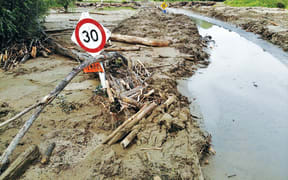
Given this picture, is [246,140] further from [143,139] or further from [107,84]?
[107,84]

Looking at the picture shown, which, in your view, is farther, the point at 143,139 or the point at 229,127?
the point at 229,127

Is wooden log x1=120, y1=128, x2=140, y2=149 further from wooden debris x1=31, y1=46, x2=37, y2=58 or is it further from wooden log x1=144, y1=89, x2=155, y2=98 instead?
wooden debris x1=31, y1=46, x2=37, y2=58

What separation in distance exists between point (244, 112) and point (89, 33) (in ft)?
14.3

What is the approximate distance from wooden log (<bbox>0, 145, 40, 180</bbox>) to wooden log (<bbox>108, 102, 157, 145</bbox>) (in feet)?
3.57

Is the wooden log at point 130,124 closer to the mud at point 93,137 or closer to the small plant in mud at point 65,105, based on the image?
the mud at point 93,137

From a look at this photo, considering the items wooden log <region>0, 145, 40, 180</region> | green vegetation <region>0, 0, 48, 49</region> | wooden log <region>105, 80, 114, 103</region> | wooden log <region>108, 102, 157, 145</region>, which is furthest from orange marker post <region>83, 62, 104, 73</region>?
green vegetation <region>0, 0, 48, 49</region>

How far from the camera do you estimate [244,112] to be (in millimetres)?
4695

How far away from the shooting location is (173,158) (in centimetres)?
269

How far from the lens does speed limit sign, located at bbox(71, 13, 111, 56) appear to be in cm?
345

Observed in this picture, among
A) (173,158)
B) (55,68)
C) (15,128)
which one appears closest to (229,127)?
(173,158)

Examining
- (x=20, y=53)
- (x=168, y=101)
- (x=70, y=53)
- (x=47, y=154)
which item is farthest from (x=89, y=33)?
(x=20, y=53)

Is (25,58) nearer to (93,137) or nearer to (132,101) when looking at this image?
(132,101)

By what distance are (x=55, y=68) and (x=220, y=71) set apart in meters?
6.38

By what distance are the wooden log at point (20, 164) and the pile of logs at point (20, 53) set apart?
511 cm
